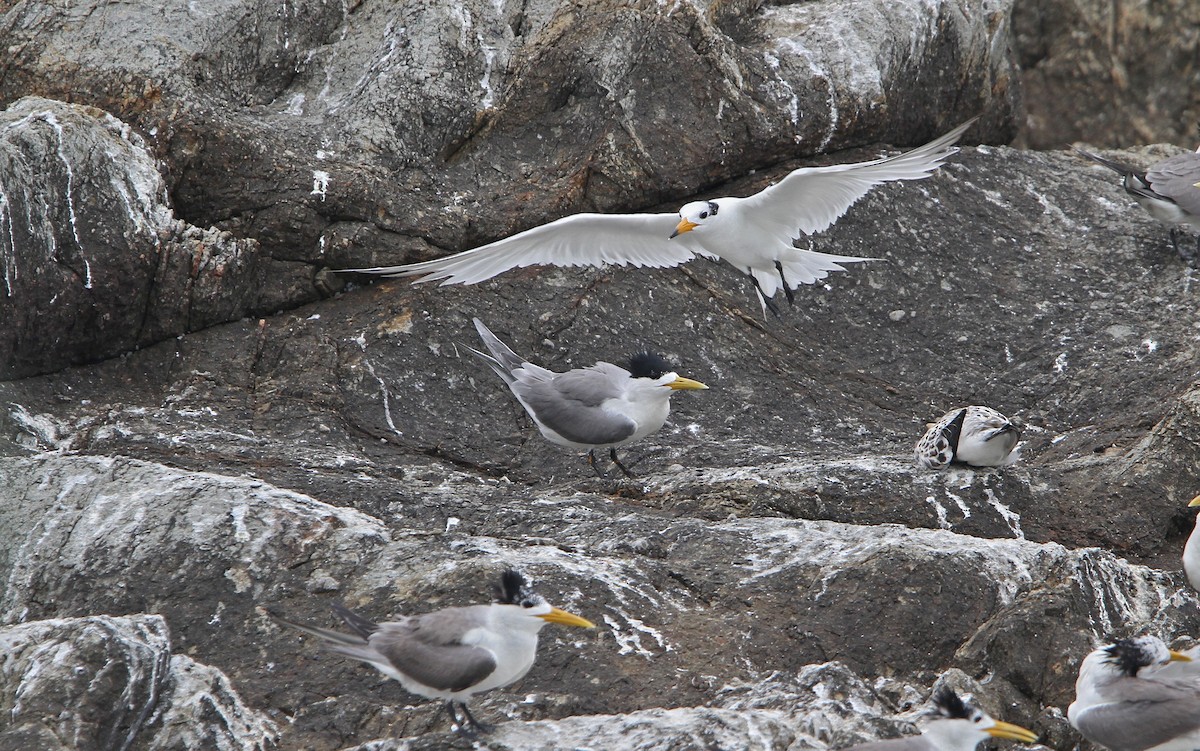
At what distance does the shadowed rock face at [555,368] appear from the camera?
5301 mm

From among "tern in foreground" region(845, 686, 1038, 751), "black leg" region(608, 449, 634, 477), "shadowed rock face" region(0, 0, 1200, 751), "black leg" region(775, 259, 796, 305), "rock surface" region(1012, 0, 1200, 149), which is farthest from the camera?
"rock surface" region(1012, 0, 1200, 149)

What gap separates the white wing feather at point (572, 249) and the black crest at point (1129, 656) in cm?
439

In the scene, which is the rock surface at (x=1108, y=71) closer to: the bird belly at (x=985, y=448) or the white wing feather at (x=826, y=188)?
the white wing feather at (x=826, y=188)

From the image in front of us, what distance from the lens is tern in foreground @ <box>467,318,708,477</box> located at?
713 centimetres

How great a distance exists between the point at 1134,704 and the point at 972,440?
2435 mm

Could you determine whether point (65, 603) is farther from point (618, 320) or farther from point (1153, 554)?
point (1153, 554)

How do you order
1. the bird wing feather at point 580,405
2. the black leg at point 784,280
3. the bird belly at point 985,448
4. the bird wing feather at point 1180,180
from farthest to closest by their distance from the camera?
the bird wing feather at point 1180,180, the black leg at point 784,280, the bird wing feather at point 580,405, the bird belly at point 985,448

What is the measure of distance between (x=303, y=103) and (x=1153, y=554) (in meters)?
6.54

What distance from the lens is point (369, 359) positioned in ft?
27.6

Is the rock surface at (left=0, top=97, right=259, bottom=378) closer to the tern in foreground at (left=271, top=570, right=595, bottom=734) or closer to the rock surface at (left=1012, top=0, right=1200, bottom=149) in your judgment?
the tern in foreground at (left=271, top=570, right=595, bottom=734)

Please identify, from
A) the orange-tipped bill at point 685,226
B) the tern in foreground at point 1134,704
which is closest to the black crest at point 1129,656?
the tern in foreground at point 1134,704

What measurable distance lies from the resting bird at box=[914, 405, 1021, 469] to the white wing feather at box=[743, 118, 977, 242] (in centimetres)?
175

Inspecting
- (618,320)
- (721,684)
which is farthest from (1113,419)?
(721,684)

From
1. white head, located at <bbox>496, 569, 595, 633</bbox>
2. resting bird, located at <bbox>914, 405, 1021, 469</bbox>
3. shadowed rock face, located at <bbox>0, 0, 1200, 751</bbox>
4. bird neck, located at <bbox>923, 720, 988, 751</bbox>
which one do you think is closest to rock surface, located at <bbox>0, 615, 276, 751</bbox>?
shadowed rock face, located at <bbox>0, 0, 1200, 751</bbox>
